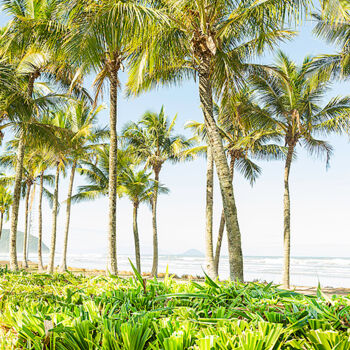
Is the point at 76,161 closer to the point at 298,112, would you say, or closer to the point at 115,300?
the point at 298,112

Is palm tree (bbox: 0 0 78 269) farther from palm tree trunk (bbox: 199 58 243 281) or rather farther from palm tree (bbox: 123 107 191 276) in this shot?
palm tree (bbox: 123 107 191 276)

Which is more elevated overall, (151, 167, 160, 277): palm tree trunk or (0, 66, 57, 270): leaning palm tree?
(0, 66, 57, 270): leaning palm tree

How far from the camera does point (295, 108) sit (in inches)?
612

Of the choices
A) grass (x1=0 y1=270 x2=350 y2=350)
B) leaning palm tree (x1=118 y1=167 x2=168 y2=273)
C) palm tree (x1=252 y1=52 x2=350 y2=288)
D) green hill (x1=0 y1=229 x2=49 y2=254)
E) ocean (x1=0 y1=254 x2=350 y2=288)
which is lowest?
green hill (x1=0 y1=229 x2=49 y2=254)

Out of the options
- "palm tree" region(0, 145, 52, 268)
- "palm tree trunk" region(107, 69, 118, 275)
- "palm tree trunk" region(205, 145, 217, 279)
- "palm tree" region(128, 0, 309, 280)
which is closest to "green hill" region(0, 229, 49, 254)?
"palm tree" region(0, 145, 52, 268)

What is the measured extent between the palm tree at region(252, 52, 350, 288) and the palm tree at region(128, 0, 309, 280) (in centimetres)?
679

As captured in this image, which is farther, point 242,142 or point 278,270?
point 278,270

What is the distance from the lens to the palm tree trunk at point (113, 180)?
33.4ft

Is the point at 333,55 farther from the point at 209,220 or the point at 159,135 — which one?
the point at 159,135

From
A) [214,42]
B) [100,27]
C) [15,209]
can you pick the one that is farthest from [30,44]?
[214,42]

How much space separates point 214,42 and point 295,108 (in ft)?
28.3

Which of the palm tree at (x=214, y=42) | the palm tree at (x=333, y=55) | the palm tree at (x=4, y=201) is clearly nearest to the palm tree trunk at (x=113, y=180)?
the palm tree at (x=214, y=42)

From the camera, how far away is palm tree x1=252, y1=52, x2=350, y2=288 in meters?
15.4

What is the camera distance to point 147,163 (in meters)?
25.3
